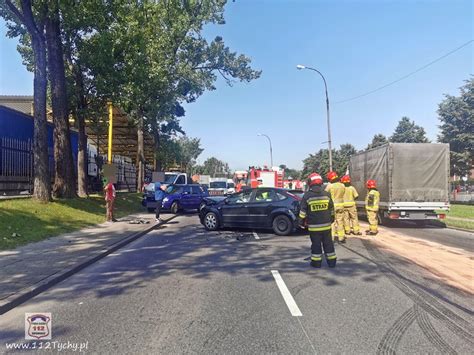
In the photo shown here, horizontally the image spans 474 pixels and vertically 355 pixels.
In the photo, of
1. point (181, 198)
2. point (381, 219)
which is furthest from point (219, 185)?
point (381, 219)

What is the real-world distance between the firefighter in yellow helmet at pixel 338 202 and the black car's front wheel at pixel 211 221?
417 centimetres

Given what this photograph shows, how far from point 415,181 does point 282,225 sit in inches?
241

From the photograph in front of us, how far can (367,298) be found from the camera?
20.1 feet

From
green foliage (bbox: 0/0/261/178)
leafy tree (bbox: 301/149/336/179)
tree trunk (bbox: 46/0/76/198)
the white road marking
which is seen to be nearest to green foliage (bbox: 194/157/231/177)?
leafy tree (bbox: 301/149/336/179)

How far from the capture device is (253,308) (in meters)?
5.64

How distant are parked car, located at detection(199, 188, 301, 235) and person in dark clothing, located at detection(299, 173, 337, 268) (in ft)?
16.6

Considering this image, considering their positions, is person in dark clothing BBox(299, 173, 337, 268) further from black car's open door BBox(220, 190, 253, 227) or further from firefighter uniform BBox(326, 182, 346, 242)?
black car's open door BBox(220, 190, 253, 227)

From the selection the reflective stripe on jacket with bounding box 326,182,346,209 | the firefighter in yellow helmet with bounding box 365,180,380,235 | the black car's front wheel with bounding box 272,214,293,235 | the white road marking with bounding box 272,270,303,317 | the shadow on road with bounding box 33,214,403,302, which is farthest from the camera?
the firefighter in yellow helmet with bounding box 365,180,380,235

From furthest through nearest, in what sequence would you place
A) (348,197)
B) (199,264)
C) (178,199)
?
(178,199) < (348,197) < (199,264)

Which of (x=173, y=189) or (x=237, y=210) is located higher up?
(x=173, y=189)

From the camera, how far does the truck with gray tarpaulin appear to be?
1631 cm

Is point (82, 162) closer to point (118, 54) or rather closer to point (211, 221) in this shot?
point (118, 54)

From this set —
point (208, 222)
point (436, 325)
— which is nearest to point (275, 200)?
point (208, 222)

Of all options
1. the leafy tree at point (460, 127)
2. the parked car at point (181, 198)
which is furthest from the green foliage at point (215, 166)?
the parked car at point (181, 198)
